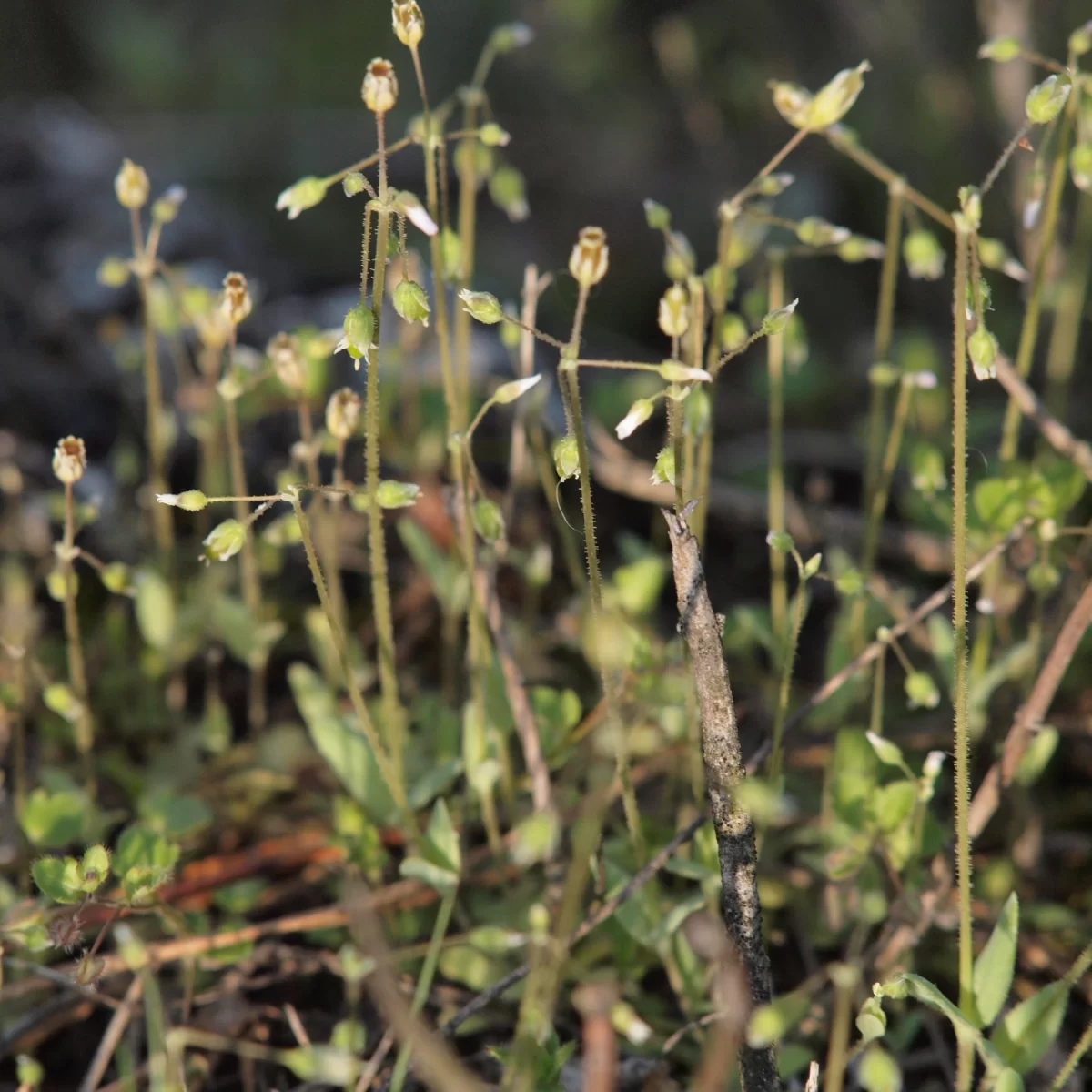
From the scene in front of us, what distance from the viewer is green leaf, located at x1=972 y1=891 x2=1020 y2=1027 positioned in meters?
1.09

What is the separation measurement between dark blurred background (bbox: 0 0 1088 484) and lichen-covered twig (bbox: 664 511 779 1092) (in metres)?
1.51

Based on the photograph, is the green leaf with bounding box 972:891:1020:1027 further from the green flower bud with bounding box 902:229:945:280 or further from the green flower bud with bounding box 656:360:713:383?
the green flower bud with bounding box 902:229:945:280

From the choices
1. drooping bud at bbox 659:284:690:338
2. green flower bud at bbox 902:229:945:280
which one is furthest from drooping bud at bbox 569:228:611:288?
green flower bud at bbox 902:229:945:280

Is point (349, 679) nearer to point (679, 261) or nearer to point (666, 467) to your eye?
point (666, 467)

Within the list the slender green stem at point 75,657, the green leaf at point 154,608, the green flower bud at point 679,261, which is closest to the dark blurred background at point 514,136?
→ the green leaf at point 154,608

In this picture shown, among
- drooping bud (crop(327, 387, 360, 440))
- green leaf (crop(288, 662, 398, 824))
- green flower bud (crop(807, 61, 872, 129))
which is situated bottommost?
green leaf (crop(288, 662, 398, 824))

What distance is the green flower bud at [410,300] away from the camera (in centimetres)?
102

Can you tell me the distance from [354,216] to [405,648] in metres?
1.83

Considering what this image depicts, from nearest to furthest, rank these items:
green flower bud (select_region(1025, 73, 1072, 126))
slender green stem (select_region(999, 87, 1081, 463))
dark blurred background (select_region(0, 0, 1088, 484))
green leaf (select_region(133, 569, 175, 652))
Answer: green flower bud (select_region(1025, 73, 1072, 126)) < slender green stem (select_region(999, 87, 1081, 463)) < green leaf (select_region(133, 569, 175, 652)) < dark blurred background (select_region(0, 0, 1088, 484))

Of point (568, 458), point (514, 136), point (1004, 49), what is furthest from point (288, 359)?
point (514, 136)

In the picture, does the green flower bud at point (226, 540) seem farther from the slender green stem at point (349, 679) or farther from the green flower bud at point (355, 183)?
the green flower bud at point (355, 183)

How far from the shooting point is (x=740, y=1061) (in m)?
1.02

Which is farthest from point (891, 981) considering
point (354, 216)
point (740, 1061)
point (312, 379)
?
point (354, 216)

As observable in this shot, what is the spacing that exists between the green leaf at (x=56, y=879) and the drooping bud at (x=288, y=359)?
0.56 metres
